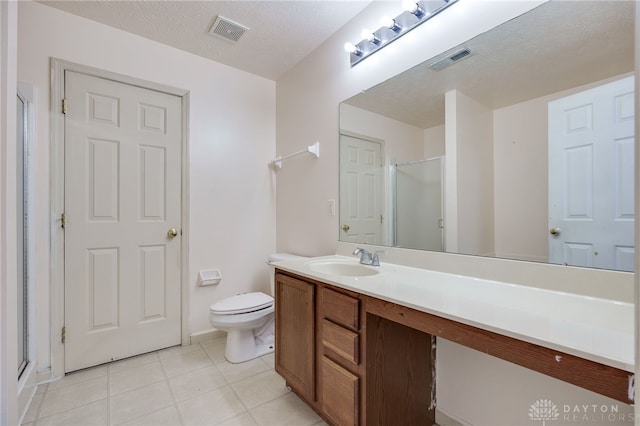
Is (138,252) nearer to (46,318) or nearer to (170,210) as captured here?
(170,210)

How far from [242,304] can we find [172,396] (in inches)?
25.3

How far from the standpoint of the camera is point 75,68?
1875 mm

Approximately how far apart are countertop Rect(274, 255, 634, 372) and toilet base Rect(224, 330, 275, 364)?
3.48 ft

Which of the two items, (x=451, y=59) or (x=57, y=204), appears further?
(x=57, y=204)

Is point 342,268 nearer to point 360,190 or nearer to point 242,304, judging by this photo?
point 360,190

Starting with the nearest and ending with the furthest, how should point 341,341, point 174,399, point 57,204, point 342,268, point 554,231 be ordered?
point 554,231 < point 341,341 < point 174,399 < point 342,268 < point 57,204

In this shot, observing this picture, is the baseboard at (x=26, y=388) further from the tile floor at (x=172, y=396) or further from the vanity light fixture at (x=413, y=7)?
the vanity light fixture at (x=413, y=7)

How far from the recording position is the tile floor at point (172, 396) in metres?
1.44

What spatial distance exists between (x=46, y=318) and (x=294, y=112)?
230cm

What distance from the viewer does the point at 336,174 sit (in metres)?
2.06

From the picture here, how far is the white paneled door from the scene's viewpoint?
189 cm

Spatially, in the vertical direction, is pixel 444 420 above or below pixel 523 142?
below

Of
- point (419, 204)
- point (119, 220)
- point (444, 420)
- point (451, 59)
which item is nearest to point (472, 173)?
point (419, 204)

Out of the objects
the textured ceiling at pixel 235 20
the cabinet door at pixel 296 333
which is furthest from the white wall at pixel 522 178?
Answer: the textured ceiling at pixel 235 20
